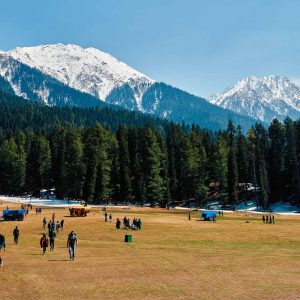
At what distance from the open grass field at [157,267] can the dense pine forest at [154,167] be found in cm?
5631

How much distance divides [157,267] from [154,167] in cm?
7776

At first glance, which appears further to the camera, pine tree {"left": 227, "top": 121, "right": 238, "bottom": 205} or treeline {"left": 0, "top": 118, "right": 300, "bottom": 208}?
pine tree {"left": 227, "top": 121, "right": 238, "bottom": 205}

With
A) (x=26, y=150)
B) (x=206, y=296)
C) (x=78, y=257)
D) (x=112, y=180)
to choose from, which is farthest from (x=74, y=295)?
(x=26, y=150)

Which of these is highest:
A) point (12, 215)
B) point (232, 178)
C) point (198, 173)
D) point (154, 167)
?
point (154, 167)

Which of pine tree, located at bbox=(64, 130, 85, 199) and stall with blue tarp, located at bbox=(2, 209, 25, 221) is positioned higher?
pine tree, located at bbox=(64, 130, 85, 199)

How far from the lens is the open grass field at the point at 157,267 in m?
25.0

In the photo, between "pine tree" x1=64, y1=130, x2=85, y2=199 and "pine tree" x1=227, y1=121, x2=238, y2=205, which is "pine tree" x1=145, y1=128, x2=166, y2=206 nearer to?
"pine tree" x1=64, y1=130, x2=85, y2=199

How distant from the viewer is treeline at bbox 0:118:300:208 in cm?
11275

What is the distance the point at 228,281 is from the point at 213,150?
10332 cm

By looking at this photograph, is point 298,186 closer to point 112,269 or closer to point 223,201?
point 223,201

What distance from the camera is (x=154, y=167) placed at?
11044 cm

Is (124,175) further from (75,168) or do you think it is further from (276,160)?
(276,160)

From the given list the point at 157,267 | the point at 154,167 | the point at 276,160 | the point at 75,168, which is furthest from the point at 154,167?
the point at 157,267

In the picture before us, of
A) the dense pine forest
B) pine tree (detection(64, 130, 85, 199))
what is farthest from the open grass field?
pine tree (detection(64, 130, 85, 199))
